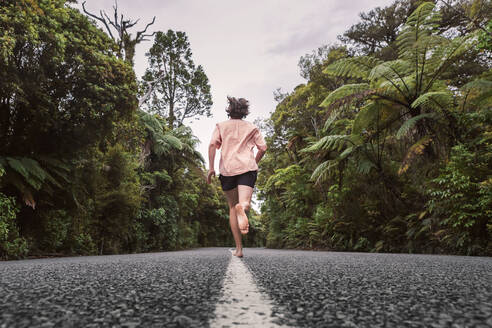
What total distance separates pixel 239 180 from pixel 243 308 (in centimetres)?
312

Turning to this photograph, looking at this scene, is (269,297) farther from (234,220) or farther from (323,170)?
(323,170)

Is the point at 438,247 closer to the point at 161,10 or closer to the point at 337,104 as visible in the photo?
the point at 337,104

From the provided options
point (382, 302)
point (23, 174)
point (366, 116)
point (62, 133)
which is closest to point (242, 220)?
point (382, 302)

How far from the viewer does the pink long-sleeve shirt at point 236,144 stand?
434cm

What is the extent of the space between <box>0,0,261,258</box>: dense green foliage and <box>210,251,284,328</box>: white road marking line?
18.6 feet

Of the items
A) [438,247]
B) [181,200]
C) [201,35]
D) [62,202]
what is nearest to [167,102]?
[201,35]

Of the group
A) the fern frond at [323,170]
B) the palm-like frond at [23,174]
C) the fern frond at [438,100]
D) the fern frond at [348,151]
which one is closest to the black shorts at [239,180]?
the palm-like frond at [23,174]

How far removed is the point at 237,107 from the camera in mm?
4668

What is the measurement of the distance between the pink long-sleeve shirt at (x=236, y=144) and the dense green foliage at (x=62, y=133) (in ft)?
13.1

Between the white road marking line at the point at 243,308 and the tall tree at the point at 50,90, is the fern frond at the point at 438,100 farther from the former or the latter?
the tall tree at the point at 50,90

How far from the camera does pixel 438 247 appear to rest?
6.86 metres

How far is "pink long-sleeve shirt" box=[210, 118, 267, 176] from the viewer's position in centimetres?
434

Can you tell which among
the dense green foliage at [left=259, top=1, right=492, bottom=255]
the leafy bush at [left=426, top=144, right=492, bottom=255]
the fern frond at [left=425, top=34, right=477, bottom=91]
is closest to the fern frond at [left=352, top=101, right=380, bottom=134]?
the dense green foliage at [left=259, top=1, right=492, bottom=255]

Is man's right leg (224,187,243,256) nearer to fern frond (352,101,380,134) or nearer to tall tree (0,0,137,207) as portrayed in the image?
tall tree (0,0,137,207)
